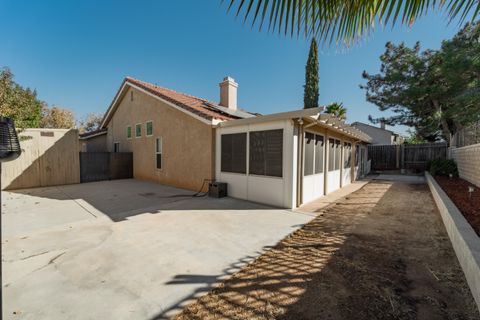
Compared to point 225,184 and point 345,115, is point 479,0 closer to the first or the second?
point 225,184

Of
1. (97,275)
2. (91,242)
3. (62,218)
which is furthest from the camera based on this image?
(62,218)

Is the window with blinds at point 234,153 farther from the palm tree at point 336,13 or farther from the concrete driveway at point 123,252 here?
the palm tree at point 336,13

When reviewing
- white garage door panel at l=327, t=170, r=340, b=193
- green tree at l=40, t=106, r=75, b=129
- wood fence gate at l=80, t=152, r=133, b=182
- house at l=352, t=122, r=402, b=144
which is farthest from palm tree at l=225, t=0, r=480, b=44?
green tree at l=40, t=106, r=75, b=129

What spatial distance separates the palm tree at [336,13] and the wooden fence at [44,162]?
1179 cm

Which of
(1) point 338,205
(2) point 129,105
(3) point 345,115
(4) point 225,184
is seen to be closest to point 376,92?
(3) point 345,115

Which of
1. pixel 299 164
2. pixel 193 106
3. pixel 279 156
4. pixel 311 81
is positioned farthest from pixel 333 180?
pixel 311 81

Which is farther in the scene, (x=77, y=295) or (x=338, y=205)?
(x=338, y=205)

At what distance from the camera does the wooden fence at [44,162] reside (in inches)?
367

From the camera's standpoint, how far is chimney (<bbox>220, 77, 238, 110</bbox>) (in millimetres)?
11203

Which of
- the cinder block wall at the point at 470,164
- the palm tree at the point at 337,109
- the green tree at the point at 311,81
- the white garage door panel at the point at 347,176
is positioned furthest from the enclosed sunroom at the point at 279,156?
the green tree at the point at 311,81

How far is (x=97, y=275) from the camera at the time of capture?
2.96 meters

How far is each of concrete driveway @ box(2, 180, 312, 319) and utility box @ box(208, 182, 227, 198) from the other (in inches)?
35.0

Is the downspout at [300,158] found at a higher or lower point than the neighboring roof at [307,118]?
lower

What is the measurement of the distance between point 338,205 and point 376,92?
1409 centimetres
